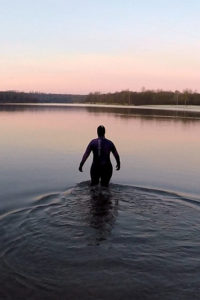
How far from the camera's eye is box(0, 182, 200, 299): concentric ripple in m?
5.64

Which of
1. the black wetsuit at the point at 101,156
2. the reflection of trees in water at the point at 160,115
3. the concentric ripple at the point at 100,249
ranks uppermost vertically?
the reflection of trees in water at the point at 160,115

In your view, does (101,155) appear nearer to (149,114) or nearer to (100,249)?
(100,249)

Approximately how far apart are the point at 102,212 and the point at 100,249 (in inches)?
94.3

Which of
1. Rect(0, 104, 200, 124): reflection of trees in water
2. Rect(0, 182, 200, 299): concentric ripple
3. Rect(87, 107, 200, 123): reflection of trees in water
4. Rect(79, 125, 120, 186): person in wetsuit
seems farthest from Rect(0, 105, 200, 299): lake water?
Rect(87, 107, 200, 123): reflection of trees in water

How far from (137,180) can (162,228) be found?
651 cm

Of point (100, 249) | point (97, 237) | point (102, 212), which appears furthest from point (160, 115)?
point (100, 249)

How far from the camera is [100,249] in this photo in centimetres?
711

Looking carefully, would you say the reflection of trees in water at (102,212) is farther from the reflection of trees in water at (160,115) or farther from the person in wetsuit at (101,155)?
the reflection of trees in water at (160,115)

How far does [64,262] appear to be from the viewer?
21.3ft

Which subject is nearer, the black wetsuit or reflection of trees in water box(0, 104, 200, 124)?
the black wetsuit

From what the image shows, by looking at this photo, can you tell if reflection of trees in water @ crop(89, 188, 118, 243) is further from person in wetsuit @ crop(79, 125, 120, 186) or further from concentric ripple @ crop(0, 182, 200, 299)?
person in wetsuit @ crop(79, 125, 120, 186)

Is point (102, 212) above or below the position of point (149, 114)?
below

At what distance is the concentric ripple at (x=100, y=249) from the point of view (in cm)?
564

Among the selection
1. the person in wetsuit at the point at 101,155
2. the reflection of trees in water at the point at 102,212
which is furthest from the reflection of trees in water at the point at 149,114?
the reflection of trees in water at the point at 102,212
